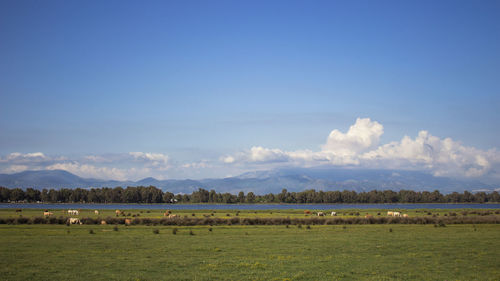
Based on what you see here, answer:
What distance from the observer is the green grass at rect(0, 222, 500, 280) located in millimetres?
19312

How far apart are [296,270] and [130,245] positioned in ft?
48.3

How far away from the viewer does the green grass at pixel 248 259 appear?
19.3 m

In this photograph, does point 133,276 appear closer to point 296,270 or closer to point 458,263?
point 296,270

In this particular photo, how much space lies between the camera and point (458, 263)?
2245 centimetres

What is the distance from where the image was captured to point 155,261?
23.1 m

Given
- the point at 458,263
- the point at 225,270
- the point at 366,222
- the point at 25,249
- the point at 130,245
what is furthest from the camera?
the point at 366,222

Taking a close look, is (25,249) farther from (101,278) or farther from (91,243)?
(101,278)

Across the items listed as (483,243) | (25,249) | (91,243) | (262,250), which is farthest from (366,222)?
(25,249)

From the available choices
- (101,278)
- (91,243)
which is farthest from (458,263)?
(91,243)

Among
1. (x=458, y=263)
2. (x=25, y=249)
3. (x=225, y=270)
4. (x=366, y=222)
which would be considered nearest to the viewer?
(x=225, y=270)

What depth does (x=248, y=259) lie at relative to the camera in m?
24.0

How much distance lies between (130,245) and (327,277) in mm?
16804

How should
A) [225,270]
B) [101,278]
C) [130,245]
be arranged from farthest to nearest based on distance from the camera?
[130,245]
[225,270]
[101,278]

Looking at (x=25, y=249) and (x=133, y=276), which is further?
(x=25, y=249)
